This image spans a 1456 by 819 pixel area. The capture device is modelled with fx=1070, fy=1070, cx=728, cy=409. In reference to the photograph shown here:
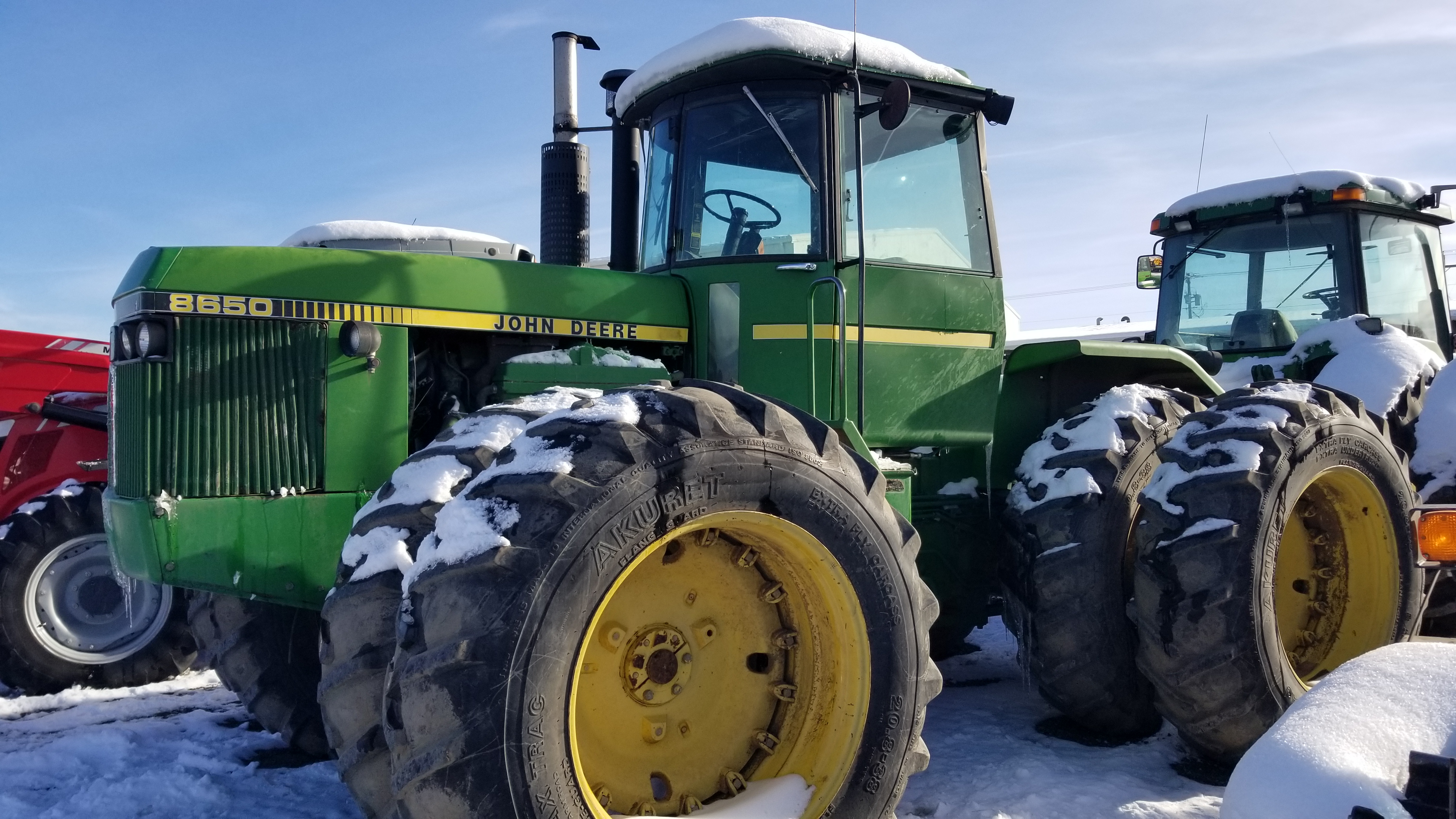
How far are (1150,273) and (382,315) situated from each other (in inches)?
252

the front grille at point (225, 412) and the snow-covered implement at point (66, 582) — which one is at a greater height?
the front grille at point (225, 412)

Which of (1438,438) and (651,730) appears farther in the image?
(1438,438)

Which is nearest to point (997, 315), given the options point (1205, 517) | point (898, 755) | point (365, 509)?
point (1205, 517)

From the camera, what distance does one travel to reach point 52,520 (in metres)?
6.11

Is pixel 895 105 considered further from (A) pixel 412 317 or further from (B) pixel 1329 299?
(B) pixel 1329 299

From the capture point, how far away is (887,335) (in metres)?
4.29

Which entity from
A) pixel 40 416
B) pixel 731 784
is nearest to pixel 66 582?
pixel 40 416

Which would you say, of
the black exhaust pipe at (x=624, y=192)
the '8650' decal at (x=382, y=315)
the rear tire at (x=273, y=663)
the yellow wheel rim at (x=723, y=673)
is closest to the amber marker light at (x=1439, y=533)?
the yellow wheel rim at (x=723, y=673)

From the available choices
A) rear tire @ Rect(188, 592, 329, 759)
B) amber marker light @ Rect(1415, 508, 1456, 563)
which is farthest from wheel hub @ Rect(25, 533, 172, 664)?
amber marker light @ Rect(1415, 508, 1456, 563)

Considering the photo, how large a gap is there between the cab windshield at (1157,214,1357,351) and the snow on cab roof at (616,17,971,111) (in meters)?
4.11

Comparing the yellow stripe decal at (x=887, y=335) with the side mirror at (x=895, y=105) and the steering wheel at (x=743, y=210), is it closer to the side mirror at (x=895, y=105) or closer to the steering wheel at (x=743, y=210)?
the steering wheel at (x=743, y=210)

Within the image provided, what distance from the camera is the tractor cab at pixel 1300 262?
720cm

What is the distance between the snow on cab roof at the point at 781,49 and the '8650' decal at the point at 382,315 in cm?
104

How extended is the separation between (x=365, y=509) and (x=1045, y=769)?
265 cm
